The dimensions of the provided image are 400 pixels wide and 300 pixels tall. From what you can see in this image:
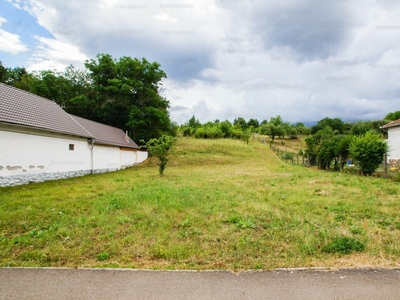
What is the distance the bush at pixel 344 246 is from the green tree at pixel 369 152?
11753 millimetres

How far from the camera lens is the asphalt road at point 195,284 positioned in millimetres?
2438

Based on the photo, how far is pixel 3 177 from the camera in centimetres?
913

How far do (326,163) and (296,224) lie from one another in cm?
1650

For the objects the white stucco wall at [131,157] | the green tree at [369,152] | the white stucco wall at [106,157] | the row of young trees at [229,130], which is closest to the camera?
the green tree at [369,152]

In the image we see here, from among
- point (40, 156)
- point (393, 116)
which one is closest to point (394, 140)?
point (40, 156)

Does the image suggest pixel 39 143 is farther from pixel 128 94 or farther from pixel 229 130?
pixel 229 130

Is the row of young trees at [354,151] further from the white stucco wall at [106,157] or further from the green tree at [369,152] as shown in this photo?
the white stucco wall at [106,157]

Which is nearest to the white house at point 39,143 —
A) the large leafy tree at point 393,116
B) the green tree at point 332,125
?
the green tree at point 332,125

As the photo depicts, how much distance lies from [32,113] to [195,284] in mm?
13244

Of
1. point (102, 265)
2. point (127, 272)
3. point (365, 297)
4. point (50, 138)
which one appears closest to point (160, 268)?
point (127, 272)

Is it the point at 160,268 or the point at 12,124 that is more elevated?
the point at 12,124

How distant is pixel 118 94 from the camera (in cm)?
2411

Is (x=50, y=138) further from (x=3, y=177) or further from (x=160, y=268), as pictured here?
(x=160, y=268)

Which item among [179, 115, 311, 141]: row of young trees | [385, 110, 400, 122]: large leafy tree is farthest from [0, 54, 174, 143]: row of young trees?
[385, 110, 400, 122]: large leafy tree
